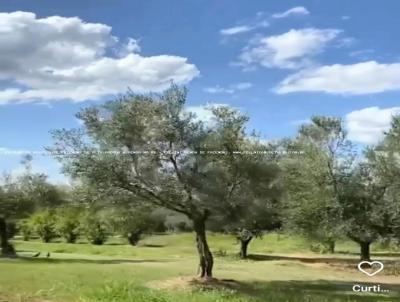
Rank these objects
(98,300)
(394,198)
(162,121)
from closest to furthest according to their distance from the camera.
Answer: (98,300)
(162,121)
(394,198)

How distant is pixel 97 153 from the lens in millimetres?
28516

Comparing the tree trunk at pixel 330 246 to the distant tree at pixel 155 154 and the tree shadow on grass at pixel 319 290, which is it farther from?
the distant tree at pixel 155 154

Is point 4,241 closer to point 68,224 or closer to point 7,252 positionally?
point 7,252

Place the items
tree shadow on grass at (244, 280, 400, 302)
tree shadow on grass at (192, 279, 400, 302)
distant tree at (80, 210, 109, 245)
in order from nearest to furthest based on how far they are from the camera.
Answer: tree shadow on grass at (192, 279, 400, 302)
tree shadow on grass at (244, 280, 400, 302)
distant tree at (80, 210, 109, 245)

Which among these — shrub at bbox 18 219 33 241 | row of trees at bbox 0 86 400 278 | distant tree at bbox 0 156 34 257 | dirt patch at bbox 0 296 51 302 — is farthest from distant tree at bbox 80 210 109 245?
dirt patch at bbox 0 296 51 302

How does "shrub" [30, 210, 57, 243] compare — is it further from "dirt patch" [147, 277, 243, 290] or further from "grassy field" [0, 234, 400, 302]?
"dirt patch" [147, 277, 243, 290]

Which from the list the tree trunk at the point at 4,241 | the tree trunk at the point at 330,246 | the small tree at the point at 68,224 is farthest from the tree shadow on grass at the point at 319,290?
the small tree at the point at 68,224

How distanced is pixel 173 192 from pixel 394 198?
66.6 ft

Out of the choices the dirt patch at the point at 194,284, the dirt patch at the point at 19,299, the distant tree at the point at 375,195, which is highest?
the distant tree at the point at 375,195

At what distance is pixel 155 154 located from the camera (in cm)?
2867

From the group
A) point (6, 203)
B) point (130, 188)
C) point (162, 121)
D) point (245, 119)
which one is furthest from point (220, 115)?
point (6, 203)

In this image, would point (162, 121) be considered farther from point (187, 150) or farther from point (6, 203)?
point (6, 203)

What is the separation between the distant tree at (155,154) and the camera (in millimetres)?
28188

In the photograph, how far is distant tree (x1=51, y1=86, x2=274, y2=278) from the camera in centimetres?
2819
